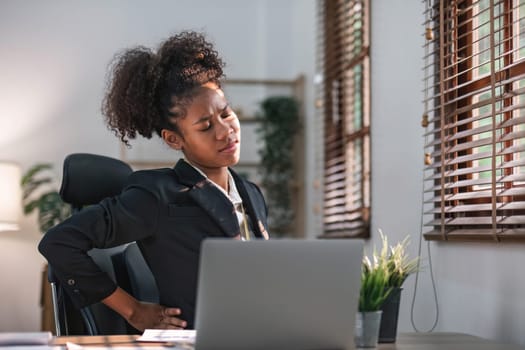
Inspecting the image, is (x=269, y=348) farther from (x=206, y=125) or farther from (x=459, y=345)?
(x=206, y=125)

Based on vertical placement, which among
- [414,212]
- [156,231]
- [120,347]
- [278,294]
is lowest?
[120,347]

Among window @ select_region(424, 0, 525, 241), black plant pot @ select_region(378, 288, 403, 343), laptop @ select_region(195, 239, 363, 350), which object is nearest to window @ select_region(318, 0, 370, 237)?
window @ select_region(424, 0, 525, 241)

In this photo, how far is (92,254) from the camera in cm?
231

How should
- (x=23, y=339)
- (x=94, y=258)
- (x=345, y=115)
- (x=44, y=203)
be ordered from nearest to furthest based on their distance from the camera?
(x=23, y=339), (x=94, y=258), (x=345, y=115), (x=44, y=203)

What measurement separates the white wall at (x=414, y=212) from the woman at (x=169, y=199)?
1.98 feet

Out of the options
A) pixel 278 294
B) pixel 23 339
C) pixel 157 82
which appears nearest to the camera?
pixel 278 294

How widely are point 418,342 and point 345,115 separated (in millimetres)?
2320

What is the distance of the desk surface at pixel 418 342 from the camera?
1.63 meters

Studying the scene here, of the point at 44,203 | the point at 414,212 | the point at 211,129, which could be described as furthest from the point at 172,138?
the point at 44,203

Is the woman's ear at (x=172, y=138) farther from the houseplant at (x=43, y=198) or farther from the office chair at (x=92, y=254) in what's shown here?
the houseplant at (x=43, y=198)

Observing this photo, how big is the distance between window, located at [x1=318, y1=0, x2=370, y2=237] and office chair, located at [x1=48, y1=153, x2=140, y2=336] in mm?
1371

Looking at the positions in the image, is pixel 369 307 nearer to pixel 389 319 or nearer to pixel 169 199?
pixel 389 319

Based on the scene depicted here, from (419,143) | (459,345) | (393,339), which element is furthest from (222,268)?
(419,143)

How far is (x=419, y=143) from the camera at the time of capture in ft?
9.01
